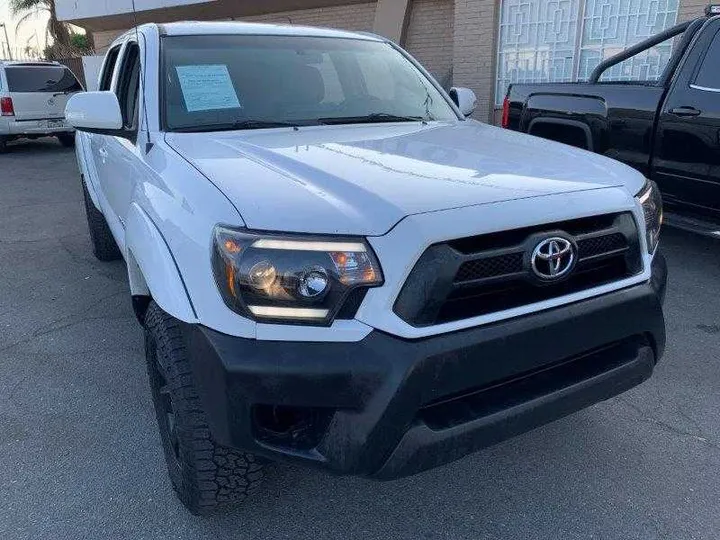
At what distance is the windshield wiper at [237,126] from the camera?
2.74 meters

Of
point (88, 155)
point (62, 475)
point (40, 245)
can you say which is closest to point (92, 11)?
point (40, 245)

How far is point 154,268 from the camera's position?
2.10m

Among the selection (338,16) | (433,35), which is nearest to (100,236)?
(433,35)

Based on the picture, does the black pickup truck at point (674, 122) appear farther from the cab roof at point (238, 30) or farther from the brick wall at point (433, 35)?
the brick wall at point (433, 35)

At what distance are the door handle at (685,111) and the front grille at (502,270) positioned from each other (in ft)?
9.46

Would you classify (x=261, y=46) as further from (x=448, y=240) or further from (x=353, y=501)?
(x=353, y=501)

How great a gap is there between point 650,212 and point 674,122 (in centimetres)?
270

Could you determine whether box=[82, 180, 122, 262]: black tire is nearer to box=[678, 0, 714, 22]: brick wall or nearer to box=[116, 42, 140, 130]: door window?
box=[116, 42, 140, 130]: door window

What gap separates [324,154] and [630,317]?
1240mm

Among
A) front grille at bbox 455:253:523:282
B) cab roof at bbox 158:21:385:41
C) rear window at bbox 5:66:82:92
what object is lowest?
rear window at bbox 5:66:82:92

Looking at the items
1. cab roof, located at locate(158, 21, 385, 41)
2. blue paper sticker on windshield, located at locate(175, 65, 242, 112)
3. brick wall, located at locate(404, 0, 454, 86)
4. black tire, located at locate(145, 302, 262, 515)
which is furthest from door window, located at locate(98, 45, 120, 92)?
brick wall, located at locate(404, 0, 454, 86)

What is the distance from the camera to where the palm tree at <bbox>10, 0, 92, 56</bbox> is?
1041 inches

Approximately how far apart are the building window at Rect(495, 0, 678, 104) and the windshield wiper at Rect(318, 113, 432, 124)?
6.28 m

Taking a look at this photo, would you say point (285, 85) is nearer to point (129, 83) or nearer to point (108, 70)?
point (129, 83)
